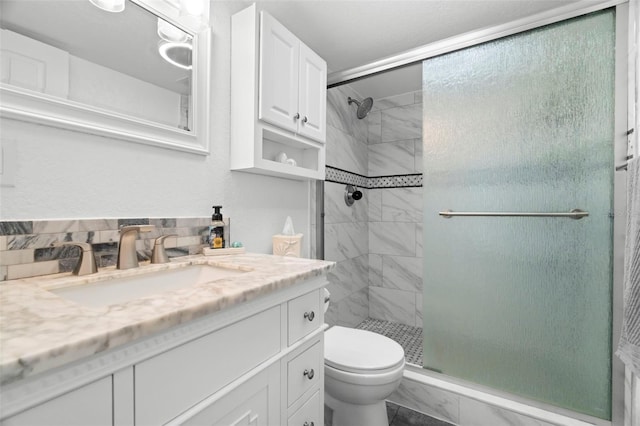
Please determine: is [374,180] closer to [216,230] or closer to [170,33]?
[216,230]

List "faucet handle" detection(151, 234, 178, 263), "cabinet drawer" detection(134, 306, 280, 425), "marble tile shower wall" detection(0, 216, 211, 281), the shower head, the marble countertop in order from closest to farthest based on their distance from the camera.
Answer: the marble countertop < "cabinet drawer" detection(134, 306, 280, 425) < "marble tile shower wall" detection(0, 216, 211, 281) < "faucet handle" detection(151, 234, 178, 263) < the shower head

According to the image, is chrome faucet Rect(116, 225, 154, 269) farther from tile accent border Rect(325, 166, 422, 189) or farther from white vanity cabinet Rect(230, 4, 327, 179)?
tile accent border Rect(325, 166, 422, 189)

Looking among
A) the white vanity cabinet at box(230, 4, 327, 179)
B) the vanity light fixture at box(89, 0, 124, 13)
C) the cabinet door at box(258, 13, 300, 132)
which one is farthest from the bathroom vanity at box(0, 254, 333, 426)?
the vanity light fixture at box(89, 0, 124, 13)

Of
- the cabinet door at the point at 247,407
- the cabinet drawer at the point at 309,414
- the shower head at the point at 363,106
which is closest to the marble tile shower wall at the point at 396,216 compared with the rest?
the shower head at the point at 363,106

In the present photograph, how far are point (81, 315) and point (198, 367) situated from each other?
25cm

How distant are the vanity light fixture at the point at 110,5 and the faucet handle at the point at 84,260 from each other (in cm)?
81

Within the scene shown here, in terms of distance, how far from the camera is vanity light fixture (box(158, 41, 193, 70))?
46.5 inches

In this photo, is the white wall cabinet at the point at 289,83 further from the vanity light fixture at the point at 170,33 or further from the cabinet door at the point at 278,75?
the vanity light fixture at the point at 170,33

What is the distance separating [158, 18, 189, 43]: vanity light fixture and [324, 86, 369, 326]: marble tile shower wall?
1279 millimetres

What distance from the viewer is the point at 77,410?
1.49 ft

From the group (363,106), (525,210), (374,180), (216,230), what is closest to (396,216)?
(374,180)

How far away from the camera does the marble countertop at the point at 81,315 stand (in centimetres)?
41

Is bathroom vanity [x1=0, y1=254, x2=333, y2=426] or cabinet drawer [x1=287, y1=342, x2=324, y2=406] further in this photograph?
cabinet drawer [x1=287, y1=342, x2=324, y2=406]

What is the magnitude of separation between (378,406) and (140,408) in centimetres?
121
